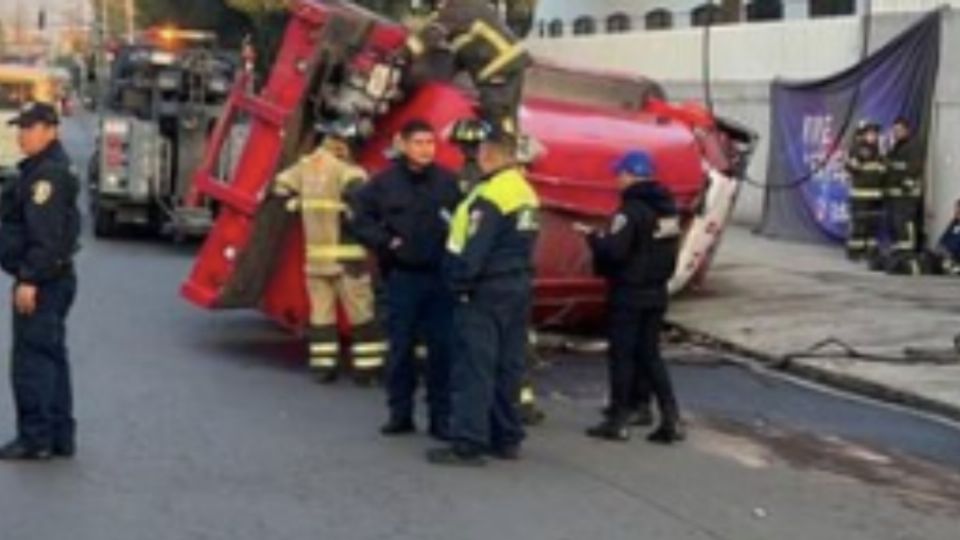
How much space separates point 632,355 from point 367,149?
322cm

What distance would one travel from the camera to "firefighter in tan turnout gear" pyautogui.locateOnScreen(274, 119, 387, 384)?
11.6 metres

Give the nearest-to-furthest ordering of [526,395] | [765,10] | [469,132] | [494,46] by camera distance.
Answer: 1. [469,132]
2. [526,395]
3. [494,46]
4. [765,10]

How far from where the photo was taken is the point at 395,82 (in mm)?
12039

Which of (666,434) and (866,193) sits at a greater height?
(866,193)

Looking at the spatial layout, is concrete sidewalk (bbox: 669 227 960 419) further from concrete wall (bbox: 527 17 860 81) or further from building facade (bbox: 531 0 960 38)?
building facade (bbox: 531 0 960 38)

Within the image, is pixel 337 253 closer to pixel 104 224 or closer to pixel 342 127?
pixel 342 127

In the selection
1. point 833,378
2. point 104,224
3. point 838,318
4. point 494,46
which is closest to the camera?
point 494,46

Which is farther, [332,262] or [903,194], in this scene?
[903,194]

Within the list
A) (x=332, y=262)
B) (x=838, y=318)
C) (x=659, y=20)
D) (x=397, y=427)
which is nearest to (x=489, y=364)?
(x=397, y=427)

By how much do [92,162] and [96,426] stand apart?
602 inches

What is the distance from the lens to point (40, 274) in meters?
8.66

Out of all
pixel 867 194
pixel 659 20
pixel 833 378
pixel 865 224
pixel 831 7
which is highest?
pixel 659 20

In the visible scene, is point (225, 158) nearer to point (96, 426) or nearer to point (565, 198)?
point (565, 198)

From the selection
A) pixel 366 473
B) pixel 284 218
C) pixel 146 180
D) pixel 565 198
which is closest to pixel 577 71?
pixel 565 198
